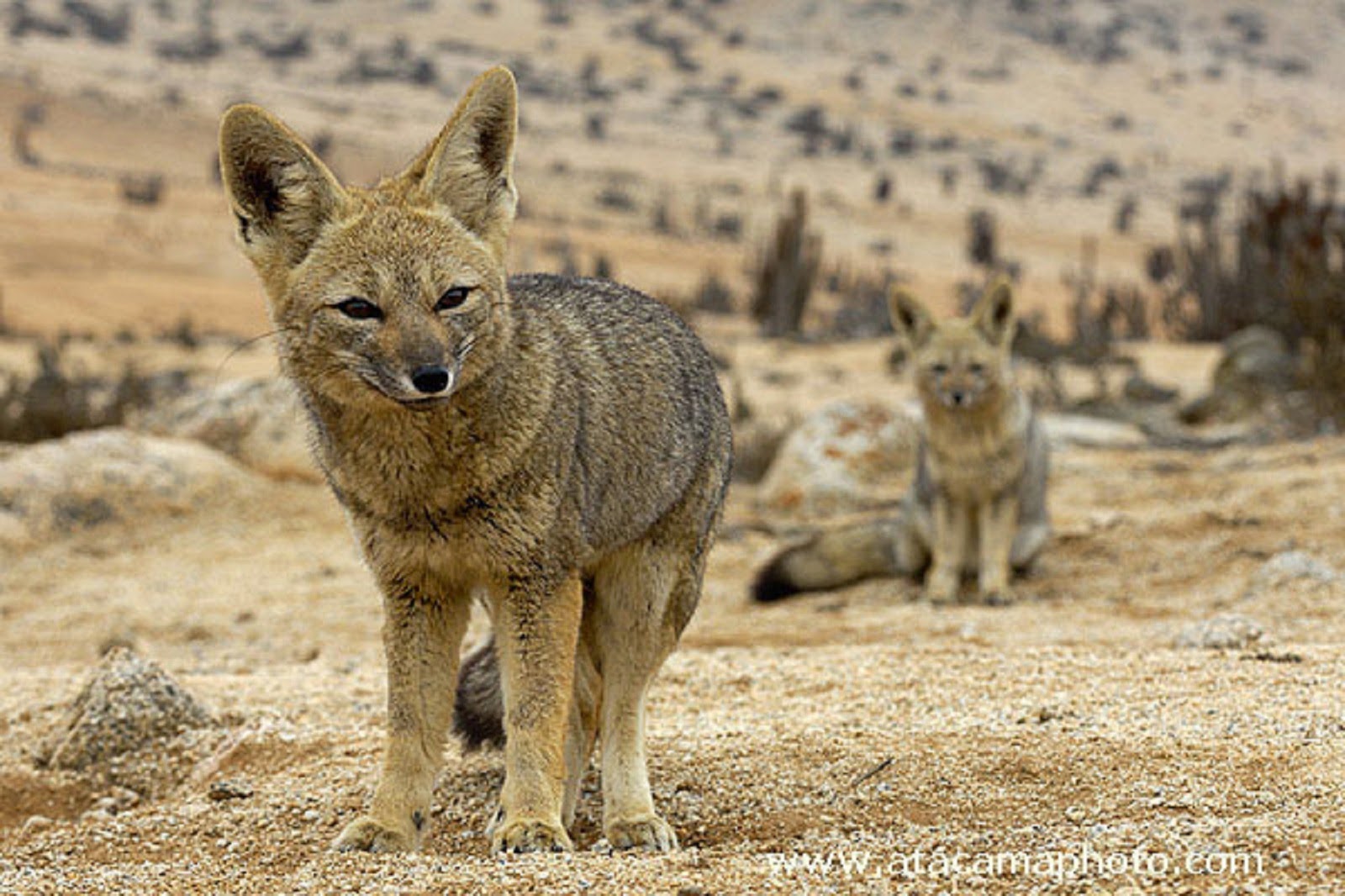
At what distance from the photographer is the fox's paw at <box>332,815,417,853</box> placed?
11.4 feet

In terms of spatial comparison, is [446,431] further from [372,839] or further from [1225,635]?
[1225,635]

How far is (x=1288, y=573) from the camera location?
662 cm

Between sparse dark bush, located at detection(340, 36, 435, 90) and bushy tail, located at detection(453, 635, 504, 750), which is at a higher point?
sparse dark bush, located at detection(340, 36, 435, 90)

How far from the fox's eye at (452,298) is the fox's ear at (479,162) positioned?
22cm

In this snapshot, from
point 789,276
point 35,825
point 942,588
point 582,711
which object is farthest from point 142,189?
point 582,711

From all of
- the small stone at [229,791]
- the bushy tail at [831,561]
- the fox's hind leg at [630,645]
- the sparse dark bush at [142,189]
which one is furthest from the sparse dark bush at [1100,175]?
the small stone at [229,791]

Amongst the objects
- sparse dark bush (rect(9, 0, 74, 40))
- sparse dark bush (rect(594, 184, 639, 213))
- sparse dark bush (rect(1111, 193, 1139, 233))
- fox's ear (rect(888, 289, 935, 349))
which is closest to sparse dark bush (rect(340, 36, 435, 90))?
sparse dark bush (rect(9, 0, 74, 40))

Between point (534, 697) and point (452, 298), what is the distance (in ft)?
3.04

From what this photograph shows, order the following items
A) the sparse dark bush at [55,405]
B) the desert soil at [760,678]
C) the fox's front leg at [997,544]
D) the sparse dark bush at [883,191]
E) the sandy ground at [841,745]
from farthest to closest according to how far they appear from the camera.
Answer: the sparse dark bush at [883,191], the sparse dark bush at [55,405], the fox's front leg at [997,544], the desert soil at [760,678], the sandy ground at [841,745]

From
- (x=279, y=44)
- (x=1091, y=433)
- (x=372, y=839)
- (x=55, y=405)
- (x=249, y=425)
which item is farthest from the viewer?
(x=279, y=44)

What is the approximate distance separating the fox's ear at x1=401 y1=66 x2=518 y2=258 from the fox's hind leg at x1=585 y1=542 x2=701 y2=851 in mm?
906

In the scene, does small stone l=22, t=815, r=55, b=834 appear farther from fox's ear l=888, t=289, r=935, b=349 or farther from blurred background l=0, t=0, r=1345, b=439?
blurred background l=0, t=0, r=1345, b=439

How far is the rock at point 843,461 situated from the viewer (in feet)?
33.2

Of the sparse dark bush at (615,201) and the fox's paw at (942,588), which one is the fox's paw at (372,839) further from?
the sparse dark bush at (615,201)
